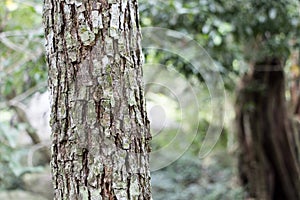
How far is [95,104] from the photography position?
985 mm

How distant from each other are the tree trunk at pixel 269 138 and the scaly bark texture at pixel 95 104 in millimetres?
3349

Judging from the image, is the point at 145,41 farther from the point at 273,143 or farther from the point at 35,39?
the point at 273,143

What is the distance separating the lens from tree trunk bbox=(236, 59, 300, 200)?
14.1 feet

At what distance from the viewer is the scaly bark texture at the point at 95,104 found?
979mm

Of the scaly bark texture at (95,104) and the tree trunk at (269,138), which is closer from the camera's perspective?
the scaly bark texture at (95,104)

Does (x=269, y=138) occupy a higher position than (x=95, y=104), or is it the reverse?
(x=269, y=138)

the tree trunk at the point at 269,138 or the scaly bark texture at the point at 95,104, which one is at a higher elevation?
the tree trunk at the point at 269,138

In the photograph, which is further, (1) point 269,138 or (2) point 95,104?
(1) point 269,138

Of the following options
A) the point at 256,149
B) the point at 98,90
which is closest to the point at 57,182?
the point at 98,90

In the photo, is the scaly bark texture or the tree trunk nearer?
the scaly bark texture

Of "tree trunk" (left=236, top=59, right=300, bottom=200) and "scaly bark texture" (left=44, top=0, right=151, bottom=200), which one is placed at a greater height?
"tree trunk" (left=236, top=59, right=300, bottom=200)

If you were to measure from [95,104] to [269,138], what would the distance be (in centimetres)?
360

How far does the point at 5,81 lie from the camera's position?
2.64 metres

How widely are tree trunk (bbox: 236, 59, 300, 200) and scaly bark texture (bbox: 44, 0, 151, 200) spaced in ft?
11.0
